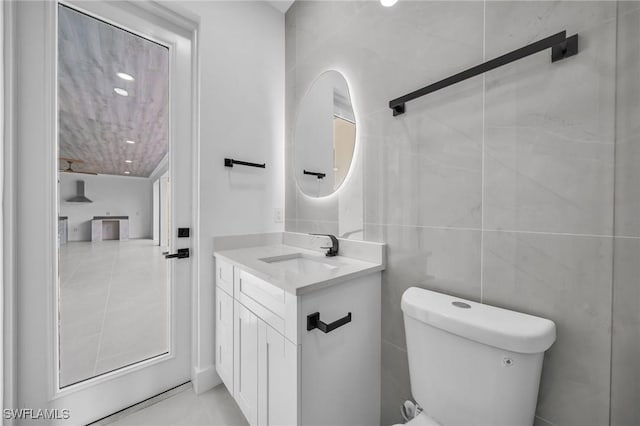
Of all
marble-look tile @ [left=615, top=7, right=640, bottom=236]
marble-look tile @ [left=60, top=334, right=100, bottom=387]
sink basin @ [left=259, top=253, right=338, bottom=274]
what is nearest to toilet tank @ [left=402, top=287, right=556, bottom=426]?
marble-look tile @ [left=615, top=7, right=640, bottom=236]

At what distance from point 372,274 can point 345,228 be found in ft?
1.12

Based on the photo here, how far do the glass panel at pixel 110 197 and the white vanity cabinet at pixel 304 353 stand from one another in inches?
26.4

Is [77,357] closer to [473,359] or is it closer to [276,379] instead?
[276,379]

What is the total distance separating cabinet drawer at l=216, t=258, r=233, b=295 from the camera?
1.35 m

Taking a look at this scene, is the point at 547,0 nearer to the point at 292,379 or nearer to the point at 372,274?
the point at 372,274

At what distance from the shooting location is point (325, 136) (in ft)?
5.13

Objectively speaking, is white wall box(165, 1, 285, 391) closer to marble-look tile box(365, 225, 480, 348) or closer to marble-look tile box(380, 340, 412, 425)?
marble-look tile box(365, 225, 480, 348)

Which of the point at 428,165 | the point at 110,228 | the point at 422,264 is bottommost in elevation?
the point at 422,264

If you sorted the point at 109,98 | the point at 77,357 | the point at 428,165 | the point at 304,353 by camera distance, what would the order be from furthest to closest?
the point at 109,98
the point at 77,357
the point at 428,165
the point at 304,353

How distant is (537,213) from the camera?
77 cm

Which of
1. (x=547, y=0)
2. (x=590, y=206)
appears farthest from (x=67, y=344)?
(x=547, y=0)

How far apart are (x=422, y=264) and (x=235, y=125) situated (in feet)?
4.82

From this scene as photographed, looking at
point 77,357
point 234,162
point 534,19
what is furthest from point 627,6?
point 77,357

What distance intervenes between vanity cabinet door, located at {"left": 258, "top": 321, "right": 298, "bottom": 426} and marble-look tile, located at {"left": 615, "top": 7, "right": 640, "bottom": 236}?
1053 millimetres
